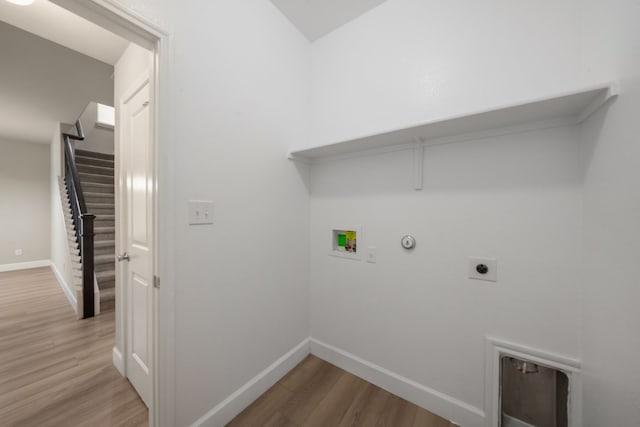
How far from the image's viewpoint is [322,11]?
1.68 m

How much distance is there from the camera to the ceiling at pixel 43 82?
205 centimetres

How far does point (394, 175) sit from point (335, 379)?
1523 mm

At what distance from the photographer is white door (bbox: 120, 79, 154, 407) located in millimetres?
1371

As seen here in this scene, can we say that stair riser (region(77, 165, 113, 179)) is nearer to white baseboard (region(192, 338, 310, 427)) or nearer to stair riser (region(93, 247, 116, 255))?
stair riser (region(93, 247, 116, 255))

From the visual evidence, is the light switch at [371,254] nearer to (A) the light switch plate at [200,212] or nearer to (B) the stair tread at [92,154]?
(A) the light switch plate at [200,212]

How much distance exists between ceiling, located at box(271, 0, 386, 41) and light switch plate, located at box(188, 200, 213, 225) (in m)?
1.51

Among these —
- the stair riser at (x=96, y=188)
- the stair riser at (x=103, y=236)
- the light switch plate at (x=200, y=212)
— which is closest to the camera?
the light switch plate at (x=200, y=212)

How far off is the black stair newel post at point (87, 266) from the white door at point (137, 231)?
153 centimetres

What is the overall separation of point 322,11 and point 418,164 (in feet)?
4.35

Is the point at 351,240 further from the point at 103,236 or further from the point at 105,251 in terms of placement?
the point at 103,236

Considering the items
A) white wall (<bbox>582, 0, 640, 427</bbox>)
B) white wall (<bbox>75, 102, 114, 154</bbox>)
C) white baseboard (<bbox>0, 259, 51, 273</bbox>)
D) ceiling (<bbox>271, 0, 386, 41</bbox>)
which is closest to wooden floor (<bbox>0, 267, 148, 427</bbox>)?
white wall (<bbox>582, 0, 640, 427</bbox>)

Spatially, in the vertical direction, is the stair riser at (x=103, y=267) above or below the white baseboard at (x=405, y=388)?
above

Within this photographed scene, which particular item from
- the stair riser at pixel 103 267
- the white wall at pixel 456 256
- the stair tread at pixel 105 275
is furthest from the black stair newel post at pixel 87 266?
the white wall at pixel 456 256

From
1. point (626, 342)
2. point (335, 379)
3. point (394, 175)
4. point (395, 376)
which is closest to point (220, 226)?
point (394, 175)
